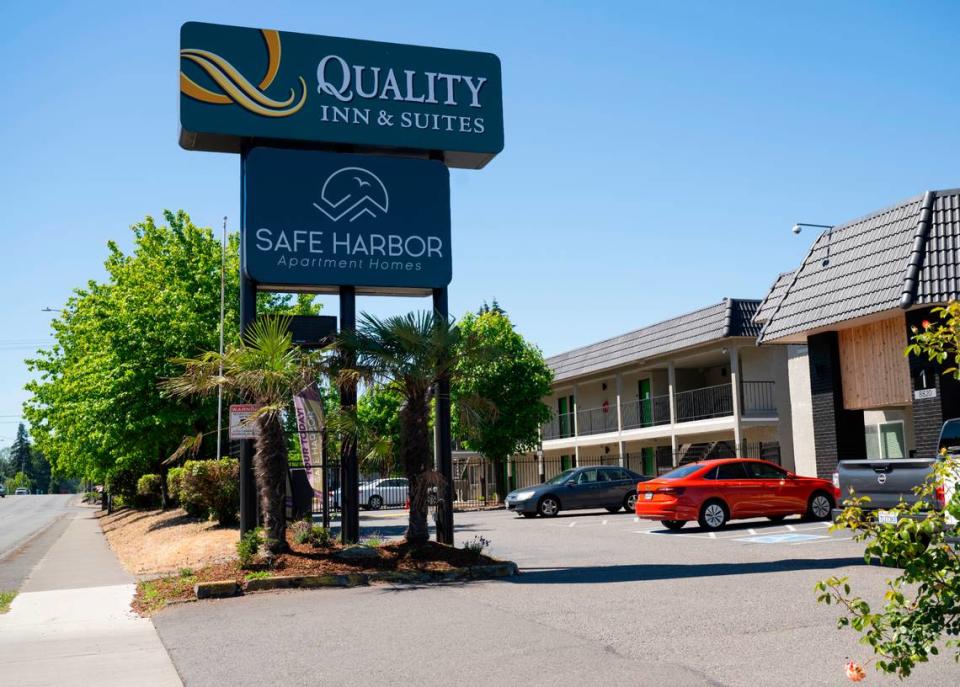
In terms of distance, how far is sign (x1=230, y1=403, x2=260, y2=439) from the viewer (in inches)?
554

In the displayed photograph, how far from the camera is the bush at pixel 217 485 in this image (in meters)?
21.9

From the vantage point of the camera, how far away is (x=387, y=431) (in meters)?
14.7

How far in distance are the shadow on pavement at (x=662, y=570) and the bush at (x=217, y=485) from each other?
10.1 metres

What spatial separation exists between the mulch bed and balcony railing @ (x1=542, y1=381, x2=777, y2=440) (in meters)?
20.9

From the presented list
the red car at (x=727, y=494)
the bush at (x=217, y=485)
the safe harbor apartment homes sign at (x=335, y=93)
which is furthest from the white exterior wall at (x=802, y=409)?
the bush at (x=217, y=485)

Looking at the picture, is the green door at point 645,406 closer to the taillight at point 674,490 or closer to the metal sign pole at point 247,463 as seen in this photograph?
the taillight at point 674,490

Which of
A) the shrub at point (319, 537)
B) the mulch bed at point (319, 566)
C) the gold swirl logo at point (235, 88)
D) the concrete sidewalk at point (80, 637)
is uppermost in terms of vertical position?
the gold swirl logo at point (235, 88)

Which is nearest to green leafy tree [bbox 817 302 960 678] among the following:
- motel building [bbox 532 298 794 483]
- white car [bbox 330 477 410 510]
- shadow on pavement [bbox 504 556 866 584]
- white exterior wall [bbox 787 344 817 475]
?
shadow on pavement [bbox 504 556 866 584]

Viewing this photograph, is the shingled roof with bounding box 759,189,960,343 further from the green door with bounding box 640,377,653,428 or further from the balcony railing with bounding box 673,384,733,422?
the green door with bounding box 640,377,653,428

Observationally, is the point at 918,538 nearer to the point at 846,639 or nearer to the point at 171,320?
the point at 846,639

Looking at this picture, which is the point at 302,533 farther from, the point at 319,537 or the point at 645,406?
the point at 645,406

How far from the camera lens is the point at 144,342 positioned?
29.0 metres

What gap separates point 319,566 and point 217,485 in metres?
9.69

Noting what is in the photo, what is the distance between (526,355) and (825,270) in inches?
681
